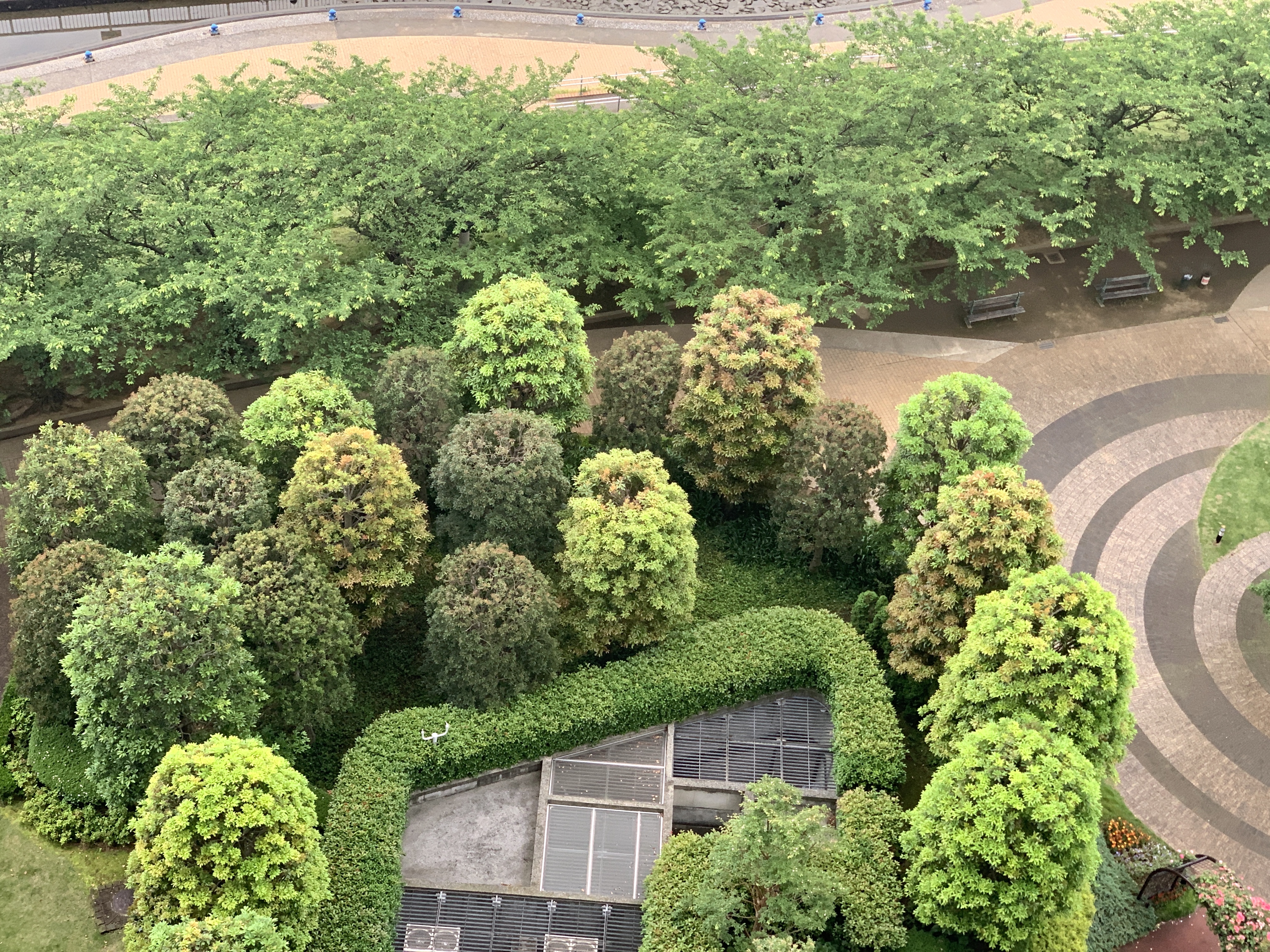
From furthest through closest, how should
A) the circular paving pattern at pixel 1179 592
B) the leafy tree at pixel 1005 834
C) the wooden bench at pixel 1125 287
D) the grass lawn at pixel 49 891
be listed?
1. the wooden bench at pixel 1125 287
2. the circular paving pattern at pixel 1179 592
3. the grass lawn at pixel 49 891
4. the leafy tree at pixel 1005 834

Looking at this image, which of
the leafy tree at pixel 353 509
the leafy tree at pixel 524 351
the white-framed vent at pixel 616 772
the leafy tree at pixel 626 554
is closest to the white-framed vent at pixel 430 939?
the white-framed vent at pixel 616 772

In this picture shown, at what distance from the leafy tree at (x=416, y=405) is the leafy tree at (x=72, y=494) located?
7638mm

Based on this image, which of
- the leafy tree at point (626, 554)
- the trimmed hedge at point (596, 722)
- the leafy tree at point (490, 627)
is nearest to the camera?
the trimmed hedge at point (596, 722)

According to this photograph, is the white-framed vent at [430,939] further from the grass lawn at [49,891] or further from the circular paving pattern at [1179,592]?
the circular paving pattern at [1179,592]

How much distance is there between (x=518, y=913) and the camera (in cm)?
3512

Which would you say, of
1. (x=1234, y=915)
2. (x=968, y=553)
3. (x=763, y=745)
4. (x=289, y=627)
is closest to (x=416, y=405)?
(x=289, y=627)

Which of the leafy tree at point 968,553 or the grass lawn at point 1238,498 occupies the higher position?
the leafy tree at point 968,553

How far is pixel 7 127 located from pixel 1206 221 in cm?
4666

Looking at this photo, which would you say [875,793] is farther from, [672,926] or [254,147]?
[254,147]

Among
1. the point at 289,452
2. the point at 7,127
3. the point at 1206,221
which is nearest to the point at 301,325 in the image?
the point at 289,452

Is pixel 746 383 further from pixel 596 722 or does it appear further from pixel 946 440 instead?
pixel 596 722

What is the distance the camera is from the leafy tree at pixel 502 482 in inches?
1521

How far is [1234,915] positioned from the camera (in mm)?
34906

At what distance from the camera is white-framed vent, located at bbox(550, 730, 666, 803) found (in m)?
37.7
